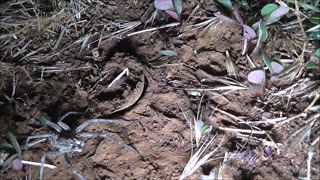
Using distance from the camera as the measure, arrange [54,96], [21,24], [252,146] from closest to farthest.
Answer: [252,146], [54,96], [21,24]

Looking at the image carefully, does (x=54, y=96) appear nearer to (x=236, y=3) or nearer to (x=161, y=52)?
(x=161, y=52)

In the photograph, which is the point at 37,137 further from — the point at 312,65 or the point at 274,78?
the point at 312,65

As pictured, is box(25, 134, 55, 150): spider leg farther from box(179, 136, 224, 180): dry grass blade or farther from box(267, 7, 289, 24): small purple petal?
box(267, 7, 289, 24): small purple petal

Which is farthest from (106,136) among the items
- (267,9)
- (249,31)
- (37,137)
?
(267,9)

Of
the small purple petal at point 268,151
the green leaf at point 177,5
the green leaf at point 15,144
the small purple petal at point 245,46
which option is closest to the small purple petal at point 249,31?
the small purple petal at point 245,46

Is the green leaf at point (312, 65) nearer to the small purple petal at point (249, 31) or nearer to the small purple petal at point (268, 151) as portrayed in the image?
the small purple petal at point (249, 31)

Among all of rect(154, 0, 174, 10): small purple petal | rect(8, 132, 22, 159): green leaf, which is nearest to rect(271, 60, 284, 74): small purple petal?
rect(154, 0, 174, 10): small purple petal

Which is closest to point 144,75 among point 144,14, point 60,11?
point 144,14
